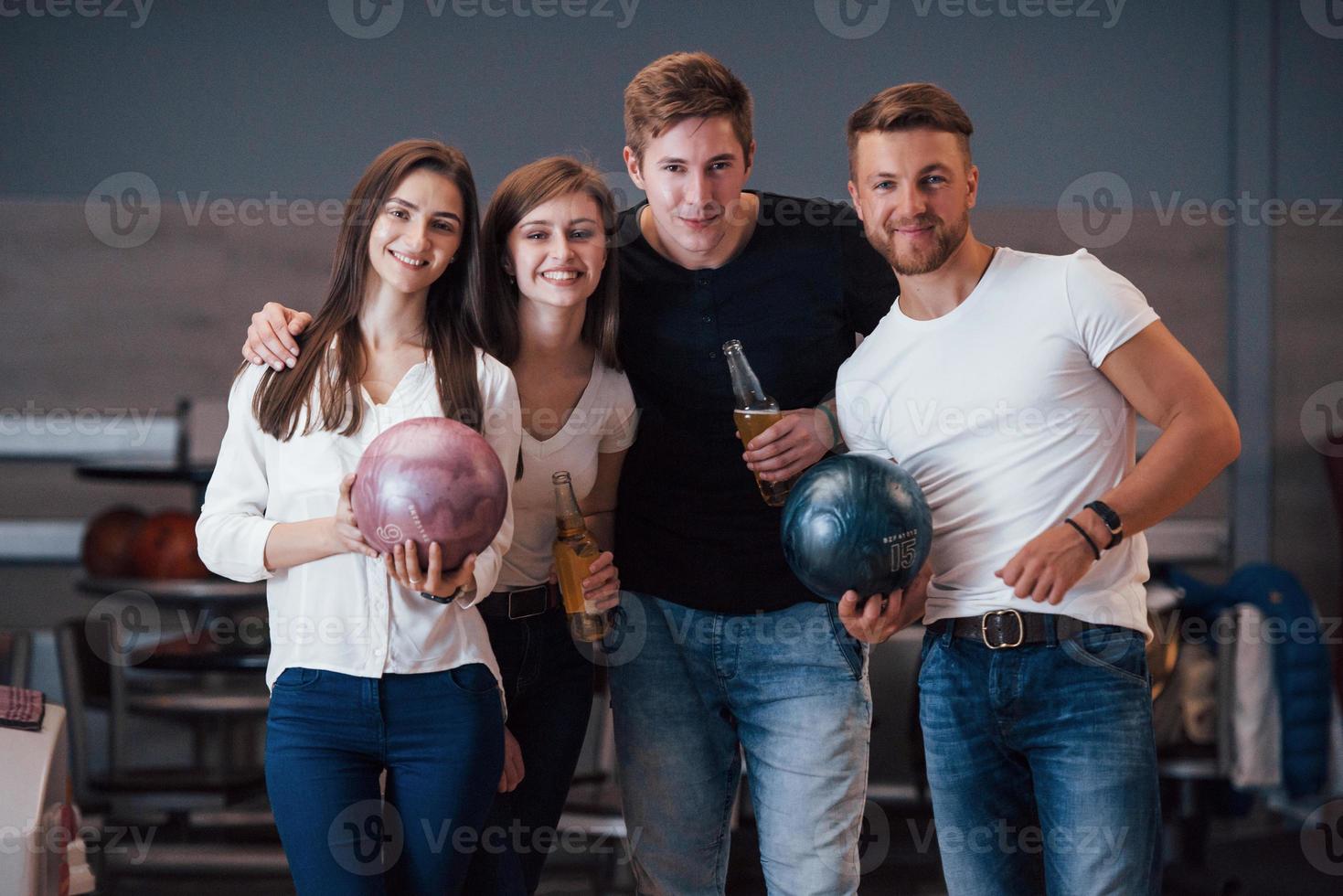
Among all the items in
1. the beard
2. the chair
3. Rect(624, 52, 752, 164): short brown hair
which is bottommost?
the chair

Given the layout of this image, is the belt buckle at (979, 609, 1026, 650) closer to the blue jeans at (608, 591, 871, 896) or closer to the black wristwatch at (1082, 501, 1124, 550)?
the black wristwatch at (1082, 501, 1124, 550)

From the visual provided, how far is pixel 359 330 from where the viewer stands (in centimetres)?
200

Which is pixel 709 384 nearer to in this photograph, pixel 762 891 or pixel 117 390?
pixel 762 891

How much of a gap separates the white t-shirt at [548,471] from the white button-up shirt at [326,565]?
0.21 metres

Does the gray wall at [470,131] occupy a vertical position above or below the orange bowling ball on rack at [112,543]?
above

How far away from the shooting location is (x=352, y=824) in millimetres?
1745

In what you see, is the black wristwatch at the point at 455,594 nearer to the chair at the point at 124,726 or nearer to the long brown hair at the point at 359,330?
the long brown hair at the point at 359,330

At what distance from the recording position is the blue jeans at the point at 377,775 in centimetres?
174

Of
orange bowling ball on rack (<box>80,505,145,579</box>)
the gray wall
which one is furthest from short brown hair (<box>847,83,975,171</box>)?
orange bowling ball on rack (<box>80,505,145,579</box>)

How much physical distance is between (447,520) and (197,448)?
2826mm

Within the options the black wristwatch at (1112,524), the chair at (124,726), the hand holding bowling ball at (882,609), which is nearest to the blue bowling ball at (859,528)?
the hand holding bowling ball at (882,609)

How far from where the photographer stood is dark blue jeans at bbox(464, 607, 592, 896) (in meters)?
2.12

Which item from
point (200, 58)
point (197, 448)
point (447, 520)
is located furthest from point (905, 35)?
point (447, 520)

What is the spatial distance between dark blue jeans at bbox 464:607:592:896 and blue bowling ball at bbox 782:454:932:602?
51 centimetres
